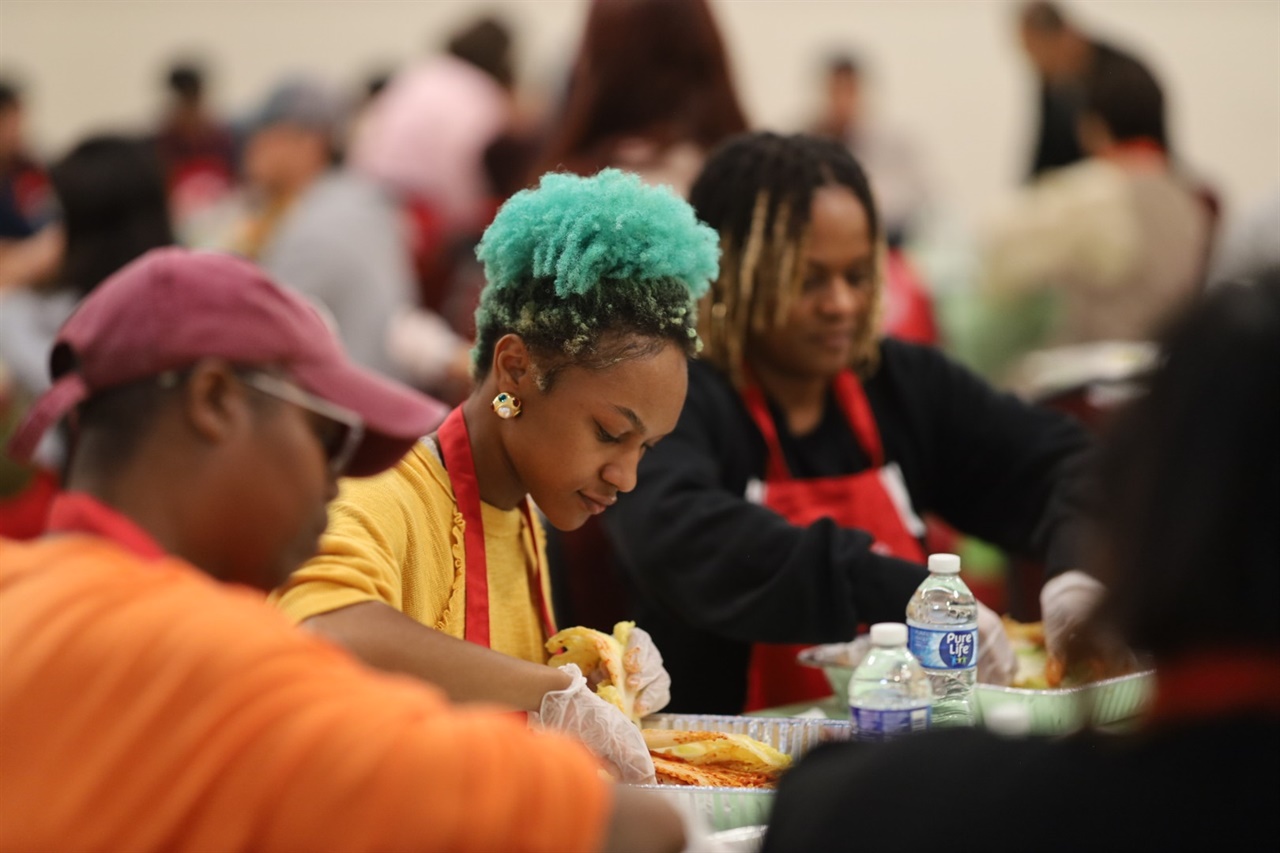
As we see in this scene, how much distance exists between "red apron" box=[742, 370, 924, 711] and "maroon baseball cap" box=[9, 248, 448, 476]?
3.77 feet

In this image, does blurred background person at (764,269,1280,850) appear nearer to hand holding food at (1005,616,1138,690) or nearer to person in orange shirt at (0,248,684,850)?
hand holding food at (1005,616,1138,690)

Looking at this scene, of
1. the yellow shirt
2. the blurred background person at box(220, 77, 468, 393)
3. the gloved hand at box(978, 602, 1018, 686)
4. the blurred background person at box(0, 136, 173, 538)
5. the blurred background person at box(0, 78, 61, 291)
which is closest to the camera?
the yellow shirt

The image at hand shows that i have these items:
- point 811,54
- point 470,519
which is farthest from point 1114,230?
point 811,54

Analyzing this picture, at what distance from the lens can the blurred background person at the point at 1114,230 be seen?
14.8 feet

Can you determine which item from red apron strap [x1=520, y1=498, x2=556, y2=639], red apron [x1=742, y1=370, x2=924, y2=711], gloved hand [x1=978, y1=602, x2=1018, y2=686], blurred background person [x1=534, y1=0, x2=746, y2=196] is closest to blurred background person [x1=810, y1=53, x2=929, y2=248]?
blurred background person [x1=534, y1=0, x2=746, y2=196]

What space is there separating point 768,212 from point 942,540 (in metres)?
1.05

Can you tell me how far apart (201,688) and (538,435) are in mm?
808

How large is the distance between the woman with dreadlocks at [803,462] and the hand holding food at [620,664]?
23cm

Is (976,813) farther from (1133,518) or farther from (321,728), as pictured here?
(321,728)

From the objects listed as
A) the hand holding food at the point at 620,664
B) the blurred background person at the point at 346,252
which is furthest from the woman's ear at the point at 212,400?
the blurred background person at the point at 346,252

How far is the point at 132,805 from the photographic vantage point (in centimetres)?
114

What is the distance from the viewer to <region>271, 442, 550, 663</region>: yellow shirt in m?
1.67

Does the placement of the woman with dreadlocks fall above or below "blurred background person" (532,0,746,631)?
below

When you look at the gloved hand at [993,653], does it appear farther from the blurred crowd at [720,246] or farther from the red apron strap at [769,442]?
the red apron strap at [769,442]
